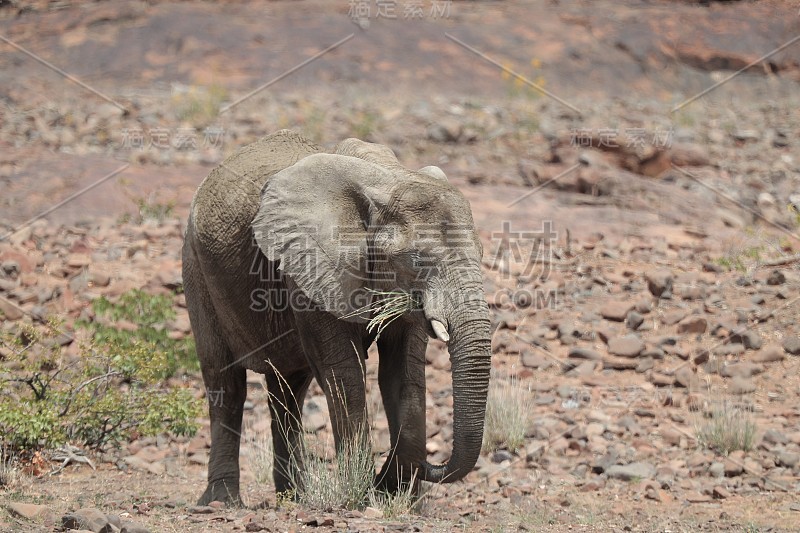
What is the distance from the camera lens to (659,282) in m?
12.2

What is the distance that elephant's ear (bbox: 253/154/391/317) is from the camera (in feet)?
21.6

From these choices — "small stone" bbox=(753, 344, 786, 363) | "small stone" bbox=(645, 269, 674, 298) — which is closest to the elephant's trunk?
"small stone" bbox=(753, 344, 786, 363)

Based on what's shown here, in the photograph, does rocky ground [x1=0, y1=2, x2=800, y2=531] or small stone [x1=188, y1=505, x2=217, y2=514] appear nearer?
small stone [x1=188, y1=505, x2=217, y2=514]

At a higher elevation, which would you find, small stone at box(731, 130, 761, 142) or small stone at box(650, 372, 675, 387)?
small stone at box(731, 130, 761, 142)

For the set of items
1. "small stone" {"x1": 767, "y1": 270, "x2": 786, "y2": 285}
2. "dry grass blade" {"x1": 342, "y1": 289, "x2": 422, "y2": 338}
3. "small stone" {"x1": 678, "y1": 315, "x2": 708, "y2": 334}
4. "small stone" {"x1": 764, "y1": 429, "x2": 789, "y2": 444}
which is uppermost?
"small stone" {"x1": 767, "y1": 270, "x2": 786, "y2": 285}

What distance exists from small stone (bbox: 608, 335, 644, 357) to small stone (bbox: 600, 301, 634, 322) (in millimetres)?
622

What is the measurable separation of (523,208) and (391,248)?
9380mm

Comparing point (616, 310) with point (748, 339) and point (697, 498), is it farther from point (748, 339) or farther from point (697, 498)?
point (697, 498)

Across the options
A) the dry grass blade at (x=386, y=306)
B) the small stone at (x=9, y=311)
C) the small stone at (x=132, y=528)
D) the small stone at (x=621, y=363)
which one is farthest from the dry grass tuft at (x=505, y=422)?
the small stone at (x=9, y=311)

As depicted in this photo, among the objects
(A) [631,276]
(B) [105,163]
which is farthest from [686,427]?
(B) [105,163]

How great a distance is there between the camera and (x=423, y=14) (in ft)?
87.0

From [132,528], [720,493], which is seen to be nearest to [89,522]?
[132,528]

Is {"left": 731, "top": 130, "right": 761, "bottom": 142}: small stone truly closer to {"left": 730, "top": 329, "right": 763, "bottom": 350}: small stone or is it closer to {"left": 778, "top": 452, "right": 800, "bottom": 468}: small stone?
{"left": 730, "top": 329, "right": 763, "bottom": 350}: small stone

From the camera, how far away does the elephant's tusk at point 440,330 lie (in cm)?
600
